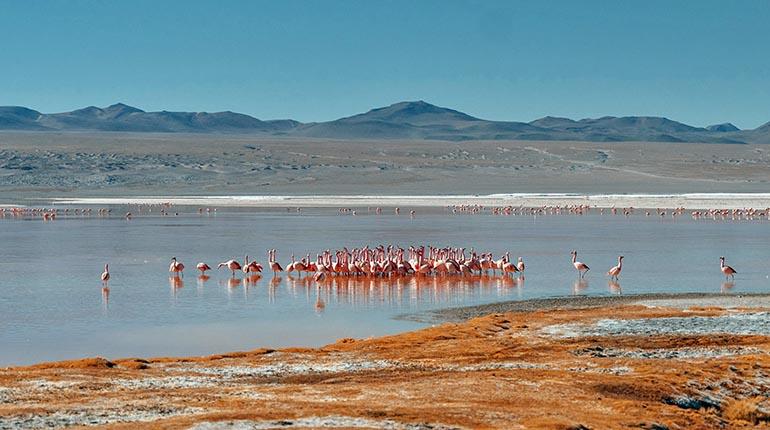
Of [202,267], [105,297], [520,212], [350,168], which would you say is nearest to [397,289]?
[202,267]

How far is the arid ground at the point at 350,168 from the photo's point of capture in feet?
284

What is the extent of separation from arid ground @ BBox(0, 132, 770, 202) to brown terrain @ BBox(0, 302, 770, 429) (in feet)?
208

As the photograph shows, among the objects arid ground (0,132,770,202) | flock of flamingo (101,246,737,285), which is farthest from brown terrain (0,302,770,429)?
arid ground (0,132,770,202)

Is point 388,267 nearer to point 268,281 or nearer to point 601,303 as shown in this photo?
point 268,281

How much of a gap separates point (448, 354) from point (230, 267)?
11630 millimetres

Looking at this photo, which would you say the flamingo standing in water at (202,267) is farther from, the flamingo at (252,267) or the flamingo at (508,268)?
the flamingo at (508,268)

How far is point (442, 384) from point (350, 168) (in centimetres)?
9290

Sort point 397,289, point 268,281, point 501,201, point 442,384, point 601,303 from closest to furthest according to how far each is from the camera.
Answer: point 442,384 → point 601,303 → point 397,289 → point 268,281 → point 501,201

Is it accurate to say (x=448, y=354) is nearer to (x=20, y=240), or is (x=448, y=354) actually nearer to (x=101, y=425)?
(x=101, y=425)

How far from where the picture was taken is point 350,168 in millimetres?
103438

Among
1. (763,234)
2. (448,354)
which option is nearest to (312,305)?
(448,354)

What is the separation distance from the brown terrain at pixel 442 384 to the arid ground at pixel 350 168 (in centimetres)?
6336

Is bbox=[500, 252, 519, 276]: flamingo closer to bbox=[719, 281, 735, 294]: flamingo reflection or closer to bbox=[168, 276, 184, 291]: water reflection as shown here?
bbox=[719, 281, 735, 294]: flamingo reflection

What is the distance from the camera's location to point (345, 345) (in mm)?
14172
